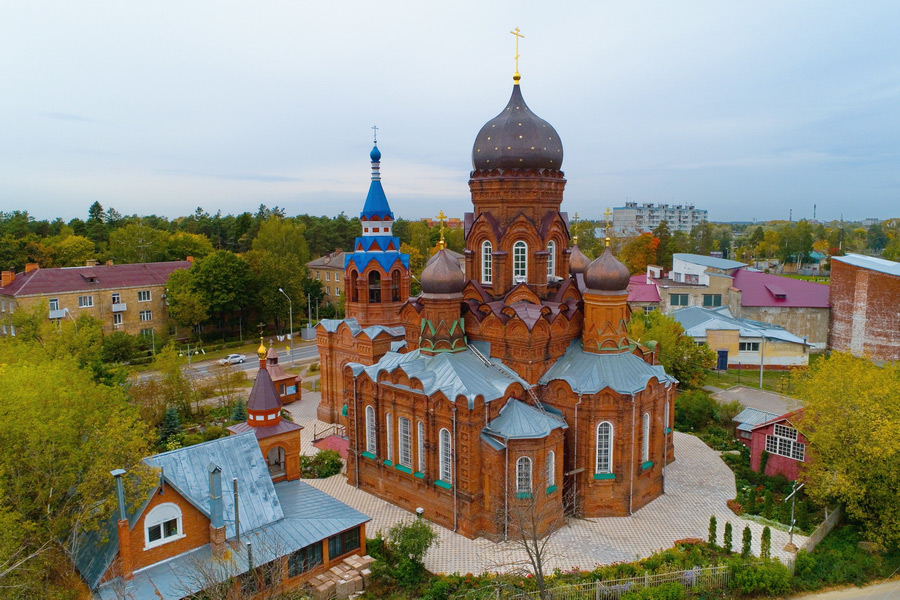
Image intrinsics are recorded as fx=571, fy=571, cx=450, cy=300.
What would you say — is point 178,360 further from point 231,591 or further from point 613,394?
point 613,394

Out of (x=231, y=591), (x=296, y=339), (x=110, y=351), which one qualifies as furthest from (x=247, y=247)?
(x=231, y=591)

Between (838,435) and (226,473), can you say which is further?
(838,435)

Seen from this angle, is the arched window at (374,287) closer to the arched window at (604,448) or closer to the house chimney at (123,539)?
the arched window at (604,448)

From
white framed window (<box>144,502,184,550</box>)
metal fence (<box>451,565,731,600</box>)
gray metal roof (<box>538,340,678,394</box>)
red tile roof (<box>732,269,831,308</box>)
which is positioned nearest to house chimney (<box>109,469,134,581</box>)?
white framed window (<box>144,502,184,550</box>)

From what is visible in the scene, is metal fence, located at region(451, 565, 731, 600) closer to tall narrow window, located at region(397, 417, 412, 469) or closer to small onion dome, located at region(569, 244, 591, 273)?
tall narrow window, located at region(397, 417, 412, 469)

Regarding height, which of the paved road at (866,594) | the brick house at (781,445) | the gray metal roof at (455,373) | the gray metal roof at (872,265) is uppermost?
the gray metal roof at (872,265)

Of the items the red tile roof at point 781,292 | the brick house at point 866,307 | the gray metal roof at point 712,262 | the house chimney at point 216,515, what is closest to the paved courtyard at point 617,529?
the house chimney at point 216,515
